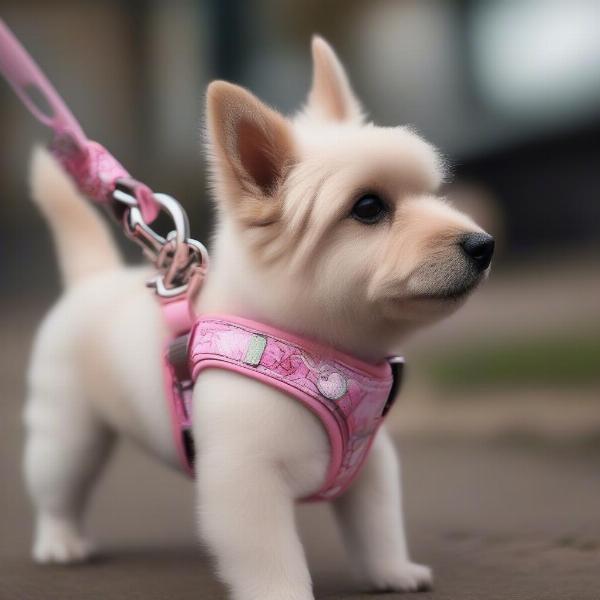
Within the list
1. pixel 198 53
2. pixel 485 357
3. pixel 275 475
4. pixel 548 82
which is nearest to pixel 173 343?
pixel 275 475

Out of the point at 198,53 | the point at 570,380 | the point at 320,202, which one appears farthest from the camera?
the point at 198,53

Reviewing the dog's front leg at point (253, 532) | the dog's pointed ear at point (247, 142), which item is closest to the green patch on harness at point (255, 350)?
the dog's front leg at point (253, 532)

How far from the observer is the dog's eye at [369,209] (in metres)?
2.12

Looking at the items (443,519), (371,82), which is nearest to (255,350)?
(443,519)

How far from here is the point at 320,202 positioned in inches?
82.0

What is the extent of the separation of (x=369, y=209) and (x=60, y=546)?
4.79 feet

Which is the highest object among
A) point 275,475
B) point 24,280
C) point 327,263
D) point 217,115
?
point 217,115

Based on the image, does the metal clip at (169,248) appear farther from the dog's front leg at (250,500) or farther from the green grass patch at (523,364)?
the green grass patch at (523,364)

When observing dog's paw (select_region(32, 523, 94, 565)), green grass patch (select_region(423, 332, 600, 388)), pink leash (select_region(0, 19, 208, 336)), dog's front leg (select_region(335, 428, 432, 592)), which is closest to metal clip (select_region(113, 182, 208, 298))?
pink leash (select_region(0, 19, 208, 336))

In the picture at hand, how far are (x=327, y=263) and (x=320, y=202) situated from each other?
132 mm

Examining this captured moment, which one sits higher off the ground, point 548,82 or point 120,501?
point 548,82

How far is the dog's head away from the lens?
6.73 feet

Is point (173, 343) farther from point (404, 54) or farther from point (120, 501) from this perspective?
point (404, 54)

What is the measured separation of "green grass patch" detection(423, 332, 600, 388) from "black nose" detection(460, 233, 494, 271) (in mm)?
3478
